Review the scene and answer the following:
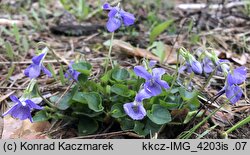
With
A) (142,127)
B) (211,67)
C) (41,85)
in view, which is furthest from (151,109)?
(41,85)

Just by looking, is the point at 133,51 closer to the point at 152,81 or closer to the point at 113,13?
the point at 113,13

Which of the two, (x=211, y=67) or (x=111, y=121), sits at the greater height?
(x=211, y=67)

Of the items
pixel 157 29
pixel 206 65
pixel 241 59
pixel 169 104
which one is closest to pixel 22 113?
pixel 169 104

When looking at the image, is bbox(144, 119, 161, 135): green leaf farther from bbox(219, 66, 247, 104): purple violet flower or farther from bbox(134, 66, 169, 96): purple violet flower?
bbox(219, 66, 247, 104): purple violet flower

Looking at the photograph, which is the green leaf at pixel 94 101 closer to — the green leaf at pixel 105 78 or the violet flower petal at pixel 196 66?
the green leaf at pixel 105 78

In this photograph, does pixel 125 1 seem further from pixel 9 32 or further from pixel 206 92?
pixel 206 92
